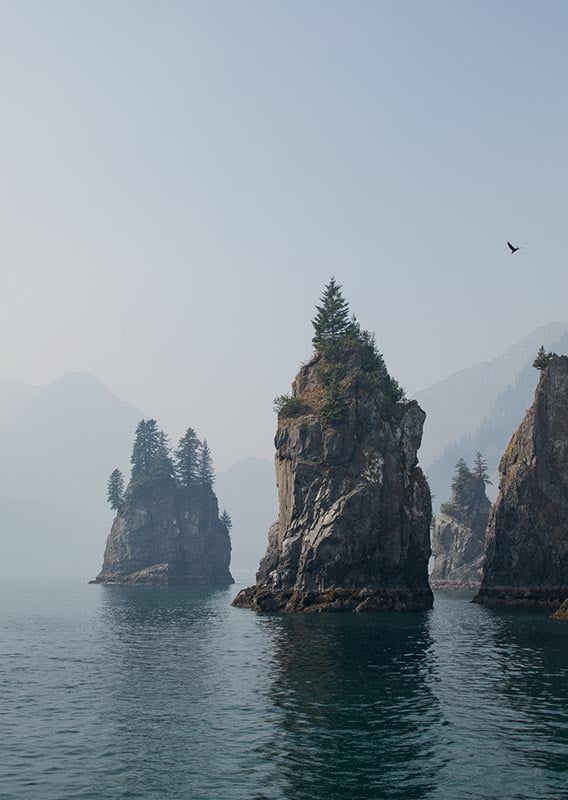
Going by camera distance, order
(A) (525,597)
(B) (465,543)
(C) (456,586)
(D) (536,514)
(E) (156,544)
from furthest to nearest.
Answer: (B) (465,543) < (E) (156,544) < (C) (456,586) < (D) (536,514) < (A) (525,597)

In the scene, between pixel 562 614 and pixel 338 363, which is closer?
pixel 562 614

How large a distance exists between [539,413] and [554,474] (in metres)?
10.0

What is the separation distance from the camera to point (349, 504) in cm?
10188

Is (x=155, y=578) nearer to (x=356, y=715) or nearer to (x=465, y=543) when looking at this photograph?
(x=465, y=543)

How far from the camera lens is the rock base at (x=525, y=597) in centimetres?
11106

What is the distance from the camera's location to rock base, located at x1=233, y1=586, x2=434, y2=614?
98.5 m

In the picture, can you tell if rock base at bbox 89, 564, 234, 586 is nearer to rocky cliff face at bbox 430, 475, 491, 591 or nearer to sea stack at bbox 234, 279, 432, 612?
rocky cliff face at bbox 430, 475, 491, 591

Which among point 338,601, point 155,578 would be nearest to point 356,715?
point 338,601

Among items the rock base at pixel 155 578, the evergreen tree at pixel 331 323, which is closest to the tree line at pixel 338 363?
the evergreen tree at pixel 331 323

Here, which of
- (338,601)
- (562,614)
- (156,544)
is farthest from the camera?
(156,544)

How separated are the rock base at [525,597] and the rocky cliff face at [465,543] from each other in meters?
70.0

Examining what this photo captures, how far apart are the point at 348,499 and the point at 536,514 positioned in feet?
112

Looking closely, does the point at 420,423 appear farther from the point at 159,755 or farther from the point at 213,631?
the point at 159,755

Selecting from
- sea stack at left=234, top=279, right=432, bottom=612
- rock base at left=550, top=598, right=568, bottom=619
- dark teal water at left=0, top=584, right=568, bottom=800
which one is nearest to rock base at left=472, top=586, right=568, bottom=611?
sea stack at left=234, top=279, right=432, bottom=612
